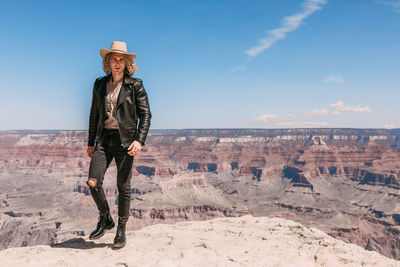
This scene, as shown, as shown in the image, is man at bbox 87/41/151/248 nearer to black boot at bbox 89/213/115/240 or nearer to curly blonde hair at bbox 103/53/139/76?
curly blonde hair at bbox 103/53/139/76

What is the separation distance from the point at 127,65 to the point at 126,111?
0.87m

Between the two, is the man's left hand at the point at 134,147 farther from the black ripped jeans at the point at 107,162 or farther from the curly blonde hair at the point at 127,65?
the curly blonde hair at the point at 127,65

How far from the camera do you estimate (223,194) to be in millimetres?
132250

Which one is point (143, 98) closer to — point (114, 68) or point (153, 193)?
point (114, 68)

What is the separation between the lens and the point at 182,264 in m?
5.03

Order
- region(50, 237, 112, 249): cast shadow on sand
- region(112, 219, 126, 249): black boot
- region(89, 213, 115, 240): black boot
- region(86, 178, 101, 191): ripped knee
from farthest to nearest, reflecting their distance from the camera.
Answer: region(50, 237, 112, 249): cast shadow on sand, region(89, 213, 115, 240): black boot, region(112, 219, 126, 249): black boot, region(86, 178, 101, 191): ripped knee

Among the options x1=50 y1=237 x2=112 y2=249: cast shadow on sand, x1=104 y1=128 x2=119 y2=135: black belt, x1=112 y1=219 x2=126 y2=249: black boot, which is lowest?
x1=50 y1=237 x2=112 y2=249: cast shadow on sand

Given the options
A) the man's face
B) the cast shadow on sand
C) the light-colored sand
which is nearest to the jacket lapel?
the man's face

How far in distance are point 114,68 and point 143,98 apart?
0.73m

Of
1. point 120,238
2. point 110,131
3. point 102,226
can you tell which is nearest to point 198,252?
point 120,238

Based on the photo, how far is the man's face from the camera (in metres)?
5.25

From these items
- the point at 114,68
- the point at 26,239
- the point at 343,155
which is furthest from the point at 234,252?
the point at 343,155

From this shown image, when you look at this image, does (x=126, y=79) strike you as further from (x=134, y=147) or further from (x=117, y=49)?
(x=134, y=147)

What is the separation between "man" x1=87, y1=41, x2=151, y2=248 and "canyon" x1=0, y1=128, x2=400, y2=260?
84.1m
